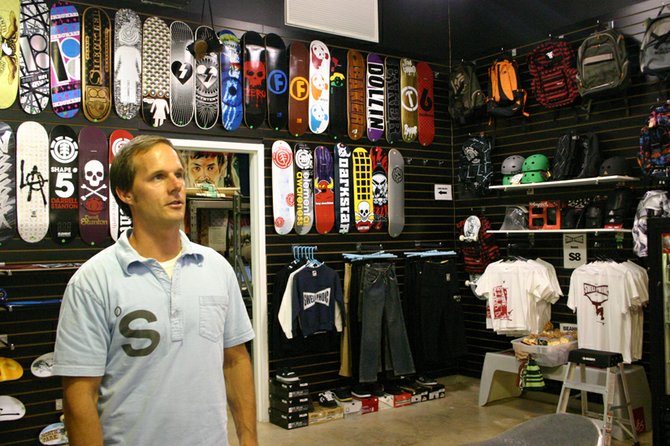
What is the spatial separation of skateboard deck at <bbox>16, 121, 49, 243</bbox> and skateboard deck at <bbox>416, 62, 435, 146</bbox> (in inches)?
150

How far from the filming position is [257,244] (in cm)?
553

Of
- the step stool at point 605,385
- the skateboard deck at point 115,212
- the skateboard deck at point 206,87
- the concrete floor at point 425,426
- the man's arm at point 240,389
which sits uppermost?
the skateboard deck at point 206,87

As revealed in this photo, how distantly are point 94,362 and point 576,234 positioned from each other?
495 centimetres

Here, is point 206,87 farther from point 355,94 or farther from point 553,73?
point 553,73

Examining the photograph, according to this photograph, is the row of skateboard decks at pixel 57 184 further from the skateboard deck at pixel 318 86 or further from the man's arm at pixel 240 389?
the man's arm at pixel 240 389

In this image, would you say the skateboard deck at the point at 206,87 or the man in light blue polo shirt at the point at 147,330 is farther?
the skateboard deck at the point at 206,87

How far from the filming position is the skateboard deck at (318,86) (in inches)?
230

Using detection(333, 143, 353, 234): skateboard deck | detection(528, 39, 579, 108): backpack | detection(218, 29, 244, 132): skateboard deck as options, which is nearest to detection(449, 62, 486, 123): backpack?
detection(528, 39, 579, 108): backpack

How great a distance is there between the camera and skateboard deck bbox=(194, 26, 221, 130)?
5184mm

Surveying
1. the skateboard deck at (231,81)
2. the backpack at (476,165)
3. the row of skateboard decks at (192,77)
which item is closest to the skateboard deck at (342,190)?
the row of skateboard decks at (192,77)

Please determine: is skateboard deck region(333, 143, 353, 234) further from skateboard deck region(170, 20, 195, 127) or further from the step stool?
the step stool

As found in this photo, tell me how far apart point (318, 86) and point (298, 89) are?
9.1 inches

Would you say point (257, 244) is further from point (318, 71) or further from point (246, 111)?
point (318, 71)

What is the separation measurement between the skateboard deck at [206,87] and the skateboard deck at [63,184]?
1057 mm
